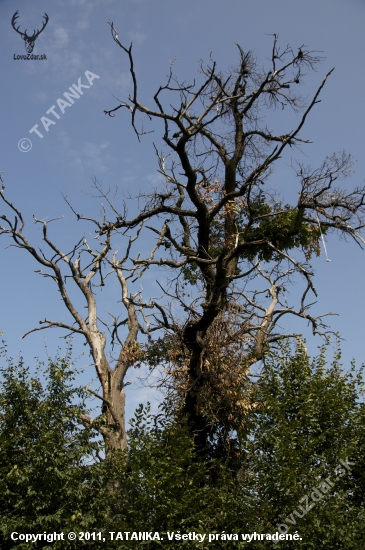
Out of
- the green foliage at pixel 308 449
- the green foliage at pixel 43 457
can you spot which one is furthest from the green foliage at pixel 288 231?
the green foliage at pixel 43 457

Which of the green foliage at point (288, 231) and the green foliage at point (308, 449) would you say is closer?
the green foliage at point (308, 449)

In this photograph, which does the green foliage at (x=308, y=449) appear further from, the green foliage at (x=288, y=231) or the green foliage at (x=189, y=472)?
the green foliage at (x=288, y=231)

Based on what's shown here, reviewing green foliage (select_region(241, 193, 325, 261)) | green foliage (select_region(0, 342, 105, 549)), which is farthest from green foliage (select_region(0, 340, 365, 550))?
green foliage (select_region(241, 193, 325, 261))

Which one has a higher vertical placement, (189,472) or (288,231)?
(288,231)

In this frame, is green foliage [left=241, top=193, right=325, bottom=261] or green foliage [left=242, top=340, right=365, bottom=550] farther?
green foliage [left=241, top=193, right=325, bottom=261]

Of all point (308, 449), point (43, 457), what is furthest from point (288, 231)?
point (43, 457)

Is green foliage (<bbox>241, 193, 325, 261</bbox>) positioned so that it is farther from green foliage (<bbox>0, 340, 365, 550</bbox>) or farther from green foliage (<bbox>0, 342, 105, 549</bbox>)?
green foliage (<bbox>0, 342, 105, 549</bbox>)

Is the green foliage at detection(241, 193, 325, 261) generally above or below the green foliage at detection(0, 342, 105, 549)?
above

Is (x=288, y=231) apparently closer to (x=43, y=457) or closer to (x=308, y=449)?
(x=308, y=449)

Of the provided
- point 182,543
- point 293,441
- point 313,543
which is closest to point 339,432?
point 293,441

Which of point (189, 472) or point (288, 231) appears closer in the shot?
point (189, 472)

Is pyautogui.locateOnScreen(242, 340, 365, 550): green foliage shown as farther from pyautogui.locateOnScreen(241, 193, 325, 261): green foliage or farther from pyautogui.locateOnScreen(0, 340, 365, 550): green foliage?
pyautogui.locateOnScreen(241, 193, 325, 261): green foliage

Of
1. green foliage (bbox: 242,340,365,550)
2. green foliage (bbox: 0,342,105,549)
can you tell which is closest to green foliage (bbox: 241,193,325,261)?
green foliage (bbox: 242,340,365,550)

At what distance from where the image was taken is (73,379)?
410 inches
